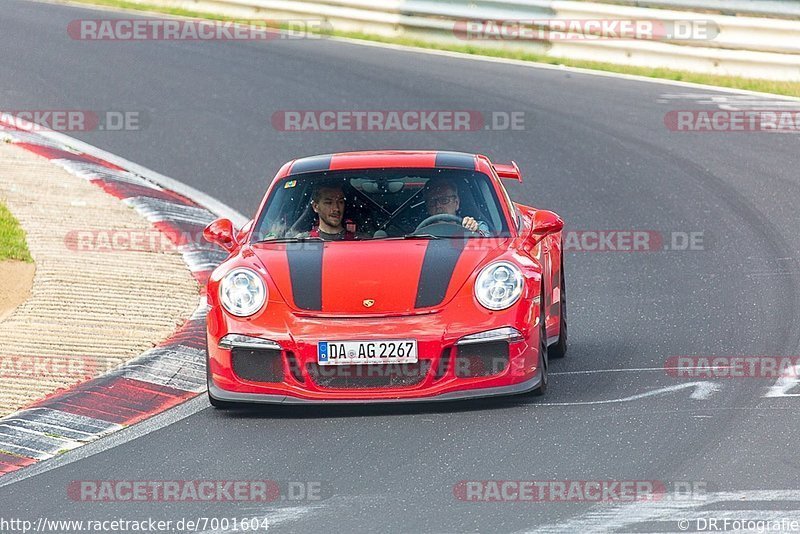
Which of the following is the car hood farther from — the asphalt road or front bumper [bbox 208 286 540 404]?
the asphalt road

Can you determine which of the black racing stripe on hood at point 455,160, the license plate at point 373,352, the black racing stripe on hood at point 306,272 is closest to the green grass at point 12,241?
the black racing stripe on hood at point 306,272

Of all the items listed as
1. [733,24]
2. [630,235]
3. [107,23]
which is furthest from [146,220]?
[107,23]

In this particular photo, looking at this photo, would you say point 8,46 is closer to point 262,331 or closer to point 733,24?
point 733,24

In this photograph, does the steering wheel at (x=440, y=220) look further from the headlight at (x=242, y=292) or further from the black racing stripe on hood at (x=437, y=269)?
the headlight at (x=242, y=292)

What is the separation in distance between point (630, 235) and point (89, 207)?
172 inches

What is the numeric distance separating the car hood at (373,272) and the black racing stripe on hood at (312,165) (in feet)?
2.26

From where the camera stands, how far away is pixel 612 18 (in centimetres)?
1859

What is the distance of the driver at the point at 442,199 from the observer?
27.6ft

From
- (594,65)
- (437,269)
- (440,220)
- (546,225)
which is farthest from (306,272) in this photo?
(594,65)

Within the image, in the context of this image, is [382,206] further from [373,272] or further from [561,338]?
[561,338]

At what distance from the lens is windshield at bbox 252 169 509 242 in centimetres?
834

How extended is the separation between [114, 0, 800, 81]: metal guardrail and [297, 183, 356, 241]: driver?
10134mm

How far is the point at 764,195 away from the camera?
13211 mm

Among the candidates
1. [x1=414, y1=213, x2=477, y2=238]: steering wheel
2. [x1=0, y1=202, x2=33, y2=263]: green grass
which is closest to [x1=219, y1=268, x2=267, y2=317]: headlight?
[x1=414, y1=213, x2=477, y2=238]: steering wheel
